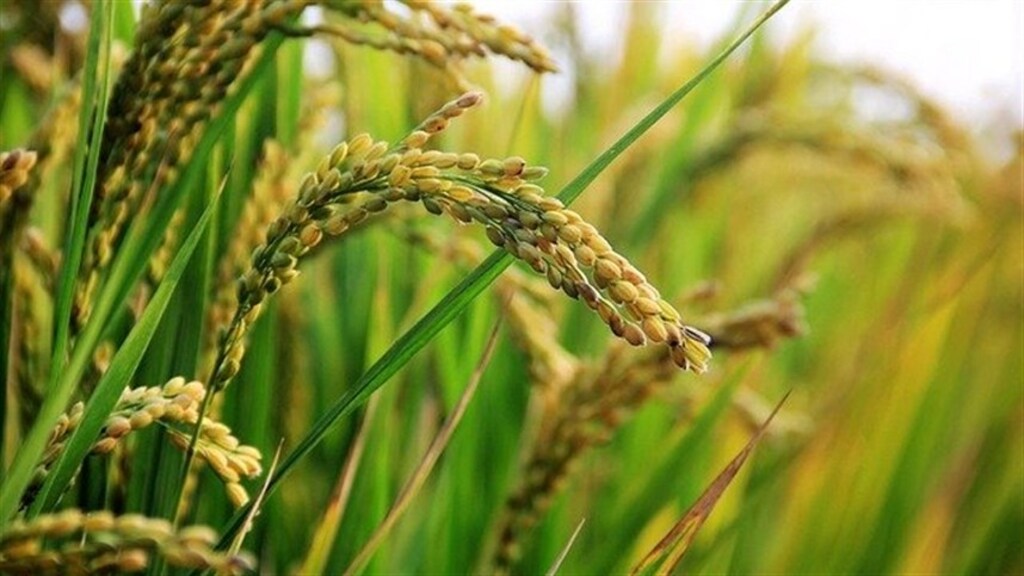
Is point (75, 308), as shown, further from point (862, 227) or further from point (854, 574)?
point (862, 227)

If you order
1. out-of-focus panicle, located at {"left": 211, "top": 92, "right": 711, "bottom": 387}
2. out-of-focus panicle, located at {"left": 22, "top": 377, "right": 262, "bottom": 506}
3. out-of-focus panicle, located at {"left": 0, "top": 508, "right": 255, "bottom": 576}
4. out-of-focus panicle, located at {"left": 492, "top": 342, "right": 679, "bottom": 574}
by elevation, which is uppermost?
out-of-focus panicle, located at {"left": 492, "top": 342, "right": 679, "bottom": 574}

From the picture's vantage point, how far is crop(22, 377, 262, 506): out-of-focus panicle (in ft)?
2.12

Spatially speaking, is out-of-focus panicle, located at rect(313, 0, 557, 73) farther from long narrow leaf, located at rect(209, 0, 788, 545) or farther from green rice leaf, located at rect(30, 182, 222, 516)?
green rice leaf, located at rect(30, 182, 222, 516)

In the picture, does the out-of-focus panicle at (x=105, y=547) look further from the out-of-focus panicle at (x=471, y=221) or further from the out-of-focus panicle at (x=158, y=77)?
the out-of-focus panicle at (x=158, y=77)

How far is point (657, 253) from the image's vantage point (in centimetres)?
241

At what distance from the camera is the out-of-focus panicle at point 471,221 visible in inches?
23.1

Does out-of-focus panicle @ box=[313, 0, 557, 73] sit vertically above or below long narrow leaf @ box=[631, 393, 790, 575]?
above

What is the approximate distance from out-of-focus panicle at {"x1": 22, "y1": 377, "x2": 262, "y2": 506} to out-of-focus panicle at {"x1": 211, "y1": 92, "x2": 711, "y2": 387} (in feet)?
0.10

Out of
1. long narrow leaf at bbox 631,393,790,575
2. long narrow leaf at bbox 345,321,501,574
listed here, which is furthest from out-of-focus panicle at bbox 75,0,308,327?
long narrow leaf at bbox 631,393,790,575

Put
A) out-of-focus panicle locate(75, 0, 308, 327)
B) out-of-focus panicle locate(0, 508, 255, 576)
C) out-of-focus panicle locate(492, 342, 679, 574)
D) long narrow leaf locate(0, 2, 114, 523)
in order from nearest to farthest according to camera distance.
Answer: out-of-focus panicle locate(0, 508, 255, 576) < long narrow leaf locate(0, 2, 114, 523) < out-of-focus panicle locate(75, 0, 308, 327) < out-of-focus panicle locate(492, 342, 679, 574)

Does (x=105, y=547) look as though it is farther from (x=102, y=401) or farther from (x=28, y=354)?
(x=28, y=354)

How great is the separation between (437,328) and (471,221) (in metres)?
0.11

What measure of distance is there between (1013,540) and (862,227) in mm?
836

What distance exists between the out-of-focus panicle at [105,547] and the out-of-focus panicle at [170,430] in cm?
8
